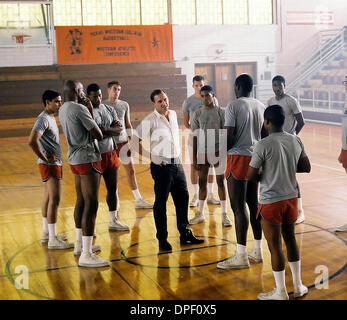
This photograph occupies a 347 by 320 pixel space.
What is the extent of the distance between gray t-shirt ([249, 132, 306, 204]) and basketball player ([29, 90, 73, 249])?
7.83 feet

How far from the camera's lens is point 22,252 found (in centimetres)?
563

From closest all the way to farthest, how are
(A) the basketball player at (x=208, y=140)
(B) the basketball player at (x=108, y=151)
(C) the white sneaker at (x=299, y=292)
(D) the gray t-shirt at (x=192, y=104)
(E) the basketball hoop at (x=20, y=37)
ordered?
(C) the white sneaker at (x=299, y=292) < (B) the basketball player at (x=108, y=151) < (A) the basketball player at (x=208, y=140) < (D) the gray t-shirt at (x=192, y=104) < (E) the basketball hoop at (x=20, y=37)

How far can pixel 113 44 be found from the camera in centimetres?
1934

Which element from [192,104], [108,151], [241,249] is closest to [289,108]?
[192,104]

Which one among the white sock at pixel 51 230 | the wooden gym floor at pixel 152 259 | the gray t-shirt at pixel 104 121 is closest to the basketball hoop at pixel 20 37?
the wooden gym floor at pixel 152 259

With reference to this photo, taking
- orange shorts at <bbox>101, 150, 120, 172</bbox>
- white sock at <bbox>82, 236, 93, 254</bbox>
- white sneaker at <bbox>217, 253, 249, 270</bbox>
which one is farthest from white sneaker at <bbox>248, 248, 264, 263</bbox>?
orange shorts at <bbox>101, 150, 120, 172</bbox>

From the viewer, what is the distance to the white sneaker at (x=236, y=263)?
4902 millimetres

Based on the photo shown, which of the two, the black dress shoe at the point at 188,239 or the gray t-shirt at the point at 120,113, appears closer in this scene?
the black dress shoe at the point at 188,239

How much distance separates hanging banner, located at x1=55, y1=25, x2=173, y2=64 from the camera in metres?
18.8

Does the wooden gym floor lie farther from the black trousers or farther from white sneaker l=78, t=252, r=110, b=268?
the black trousers

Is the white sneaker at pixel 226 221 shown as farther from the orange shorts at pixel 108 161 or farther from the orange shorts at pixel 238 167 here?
the orange shorts at pixel 238 167

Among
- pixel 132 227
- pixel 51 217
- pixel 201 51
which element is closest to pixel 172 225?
pixel 132 227
